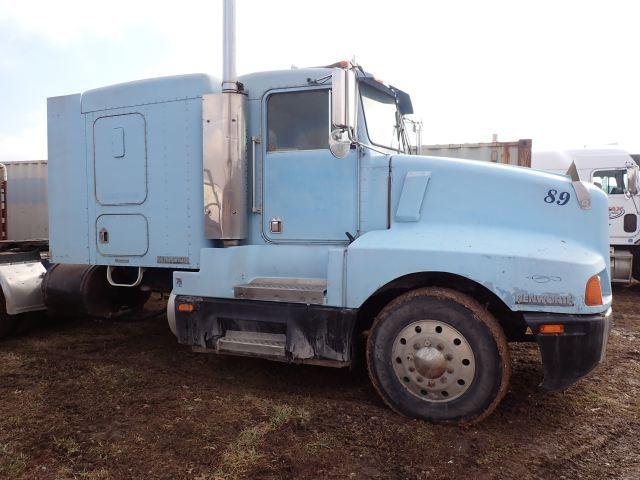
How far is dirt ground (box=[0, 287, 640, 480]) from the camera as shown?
3.07 meters

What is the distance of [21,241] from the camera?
23.5 ft

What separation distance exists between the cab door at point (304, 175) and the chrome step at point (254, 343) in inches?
33.6

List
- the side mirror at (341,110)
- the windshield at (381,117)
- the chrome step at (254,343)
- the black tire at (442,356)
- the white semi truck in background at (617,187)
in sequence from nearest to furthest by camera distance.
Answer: the black tire at (442,356), the side mirror at (341,110), the chrome step at (254,343), the windshield at (381,117), the white semi truck in background at (617,187)

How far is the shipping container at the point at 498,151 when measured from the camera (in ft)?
30.4

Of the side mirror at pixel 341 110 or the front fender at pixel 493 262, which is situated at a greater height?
the side mirror at pixel 341 110

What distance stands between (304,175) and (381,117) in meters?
1.03

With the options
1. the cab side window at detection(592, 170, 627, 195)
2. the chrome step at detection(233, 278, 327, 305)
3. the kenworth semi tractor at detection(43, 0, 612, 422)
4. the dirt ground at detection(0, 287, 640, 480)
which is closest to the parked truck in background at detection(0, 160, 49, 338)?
the kenworth semi tractor at detection(43, 0, 612, 422)

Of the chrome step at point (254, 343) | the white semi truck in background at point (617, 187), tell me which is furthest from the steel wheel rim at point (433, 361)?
the white semi truck in background at point (617, 187)

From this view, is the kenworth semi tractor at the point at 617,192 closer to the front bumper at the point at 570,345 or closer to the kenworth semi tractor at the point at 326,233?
the kenworth semi tractor at the point at 326,233

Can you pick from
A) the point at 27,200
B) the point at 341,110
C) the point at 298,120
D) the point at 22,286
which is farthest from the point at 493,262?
the point at 27,200

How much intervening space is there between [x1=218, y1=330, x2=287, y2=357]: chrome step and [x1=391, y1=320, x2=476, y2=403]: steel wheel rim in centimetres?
99

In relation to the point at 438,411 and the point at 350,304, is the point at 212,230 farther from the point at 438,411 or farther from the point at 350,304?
the point at 438,411

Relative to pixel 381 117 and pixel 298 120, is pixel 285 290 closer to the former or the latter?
pixel 298 120

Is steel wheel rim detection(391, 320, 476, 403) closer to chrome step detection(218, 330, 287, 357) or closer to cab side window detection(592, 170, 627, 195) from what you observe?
chrome step detection(218, 330, 287, 357)
